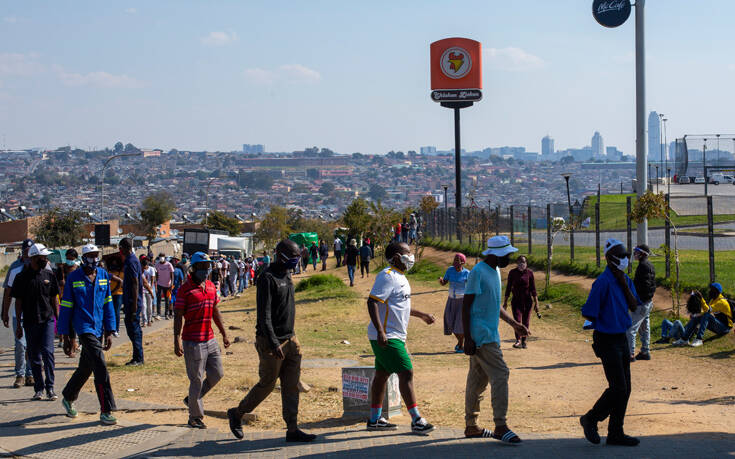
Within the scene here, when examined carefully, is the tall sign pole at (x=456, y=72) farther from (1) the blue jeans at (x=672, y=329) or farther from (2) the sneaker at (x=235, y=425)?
(2) the sneaker at (x=235, y=425)

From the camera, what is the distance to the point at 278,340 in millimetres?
7461

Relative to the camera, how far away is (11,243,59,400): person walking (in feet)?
31.4

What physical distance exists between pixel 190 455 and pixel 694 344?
30.8 ft

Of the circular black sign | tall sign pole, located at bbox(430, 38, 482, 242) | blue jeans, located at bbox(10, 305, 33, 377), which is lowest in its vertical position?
blue jeans, located at bbox(10, 305, 33, 377)

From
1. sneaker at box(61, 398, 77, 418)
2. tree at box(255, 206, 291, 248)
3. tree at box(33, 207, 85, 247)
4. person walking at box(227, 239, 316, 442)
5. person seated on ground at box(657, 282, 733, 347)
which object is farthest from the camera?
tree at box(255, 206, 291, 248)

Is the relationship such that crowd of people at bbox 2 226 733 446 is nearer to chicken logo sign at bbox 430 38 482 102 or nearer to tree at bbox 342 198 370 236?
tree at bbox 342 198 370 236

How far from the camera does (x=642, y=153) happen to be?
16.7m

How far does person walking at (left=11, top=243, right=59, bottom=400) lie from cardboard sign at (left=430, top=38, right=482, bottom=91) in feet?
144

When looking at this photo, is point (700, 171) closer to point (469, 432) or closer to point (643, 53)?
point (643, 53)

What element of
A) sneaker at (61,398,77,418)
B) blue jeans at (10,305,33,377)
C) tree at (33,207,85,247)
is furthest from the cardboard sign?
sneaker at (61,398,77,418)

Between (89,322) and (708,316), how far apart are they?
9819 mm

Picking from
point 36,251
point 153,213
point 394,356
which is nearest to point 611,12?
point 394,356

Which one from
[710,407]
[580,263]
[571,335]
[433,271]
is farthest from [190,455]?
[433,271]

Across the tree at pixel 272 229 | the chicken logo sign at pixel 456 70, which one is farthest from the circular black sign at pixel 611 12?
the tree at pixel 272 229
